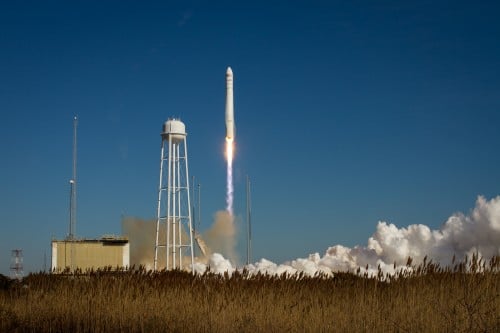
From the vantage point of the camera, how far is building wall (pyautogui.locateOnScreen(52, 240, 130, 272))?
7094cm

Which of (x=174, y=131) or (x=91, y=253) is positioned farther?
(x=91, y=253)

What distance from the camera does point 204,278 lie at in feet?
84.8

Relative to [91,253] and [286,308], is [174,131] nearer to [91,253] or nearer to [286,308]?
[91,253]

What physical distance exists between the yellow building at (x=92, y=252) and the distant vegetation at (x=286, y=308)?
46421mm

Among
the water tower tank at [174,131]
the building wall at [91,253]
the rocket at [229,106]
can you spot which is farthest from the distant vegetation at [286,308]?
the building wall at [91,253]

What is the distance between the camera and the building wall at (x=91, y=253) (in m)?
70.9

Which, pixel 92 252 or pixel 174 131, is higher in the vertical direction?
pixel 174 131

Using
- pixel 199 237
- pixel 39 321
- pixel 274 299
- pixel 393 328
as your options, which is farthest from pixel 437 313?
pixel 199 237

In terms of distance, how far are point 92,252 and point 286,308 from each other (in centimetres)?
5524

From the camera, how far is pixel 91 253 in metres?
71.2

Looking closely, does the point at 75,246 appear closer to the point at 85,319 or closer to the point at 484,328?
the point at 85,319

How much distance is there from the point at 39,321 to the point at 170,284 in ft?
25.4

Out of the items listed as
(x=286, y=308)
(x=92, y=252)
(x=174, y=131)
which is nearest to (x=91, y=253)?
(x=92, y=252)

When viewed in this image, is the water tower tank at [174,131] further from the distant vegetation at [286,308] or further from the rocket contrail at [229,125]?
the distant vegetation at [286,308]
